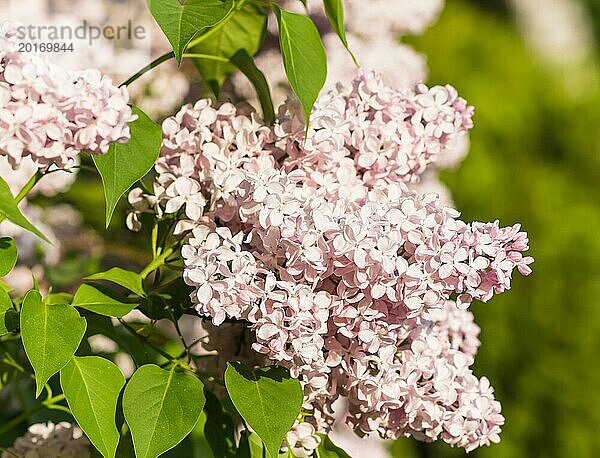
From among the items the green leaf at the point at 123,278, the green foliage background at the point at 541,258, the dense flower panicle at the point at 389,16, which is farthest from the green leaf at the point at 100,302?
the green foliage background at the point at 541,258

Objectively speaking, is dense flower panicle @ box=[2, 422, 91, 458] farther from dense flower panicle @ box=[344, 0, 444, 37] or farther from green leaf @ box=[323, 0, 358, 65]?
dense flower panicle @ box=[344, 0, 444, 37]

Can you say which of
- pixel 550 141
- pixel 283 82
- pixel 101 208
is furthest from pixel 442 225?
pixel 550 141

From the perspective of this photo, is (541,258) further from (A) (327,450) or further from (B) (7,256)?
(B) (7,256)

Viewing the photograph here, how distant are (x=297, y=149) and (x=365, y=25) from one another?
0.93m

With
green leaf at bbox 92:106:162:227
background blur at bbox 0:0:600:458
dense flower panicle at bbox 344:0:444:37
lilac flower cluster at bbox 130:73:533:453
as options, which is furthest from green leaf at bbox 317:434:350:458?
background blur at bbox 0:0:600:458

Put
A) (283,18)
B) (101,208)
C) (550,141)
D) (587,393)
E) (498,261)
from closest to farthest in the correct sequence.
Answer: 1. (498,261)
2. (283,18)
3. (101,208)
4. (587,393)
5. (550,141)

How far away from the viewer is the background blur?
2670 mm

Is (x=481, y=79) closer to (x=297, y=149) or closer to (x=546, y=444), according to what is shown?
(x=546, y=444)

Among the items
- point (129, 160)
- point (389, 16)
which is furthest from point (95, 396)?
point (389, 16)

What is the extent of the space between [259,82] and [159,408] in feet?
0.99

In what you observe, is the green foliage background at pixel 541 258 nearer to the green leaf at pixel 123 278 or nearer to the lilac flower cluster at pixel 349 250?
the lilac flower cluster at pixel 349 250

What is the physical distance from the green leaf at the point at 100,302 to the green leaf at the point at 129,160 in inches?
2.8

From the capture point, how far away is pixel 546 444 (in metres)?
2.76

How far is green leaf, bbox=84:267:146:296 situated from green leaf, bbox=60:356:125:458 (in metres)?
0.06
